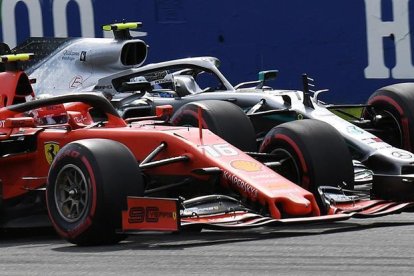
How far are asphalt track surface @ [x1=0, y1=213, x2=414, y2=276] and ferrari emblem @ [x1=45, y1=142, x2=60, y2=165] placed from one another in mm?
568

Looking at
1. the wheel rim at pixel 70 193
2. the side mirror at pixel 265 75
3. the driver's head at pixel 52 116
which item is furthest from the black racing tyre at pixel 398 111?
the wheel rim at pixel 70 193

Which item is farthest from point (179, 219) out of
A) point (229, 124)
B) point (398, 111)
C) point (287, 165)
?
point (398, 111)

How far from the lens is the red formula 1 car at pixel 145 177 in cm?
724

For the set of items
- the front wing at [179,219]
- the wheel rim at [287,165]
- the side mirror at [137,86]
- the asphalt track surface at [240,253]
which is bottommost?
the asphalt track surface at [240,253]

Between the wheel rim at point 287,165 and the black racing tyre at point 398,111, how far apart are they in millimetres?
2276

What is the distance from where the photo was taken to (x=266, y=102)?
11.2m

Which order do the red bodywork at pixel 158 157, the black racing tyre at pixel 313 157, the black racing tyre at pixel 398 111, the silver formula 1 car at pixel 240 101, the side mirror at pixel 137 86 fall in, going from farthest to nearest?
the side mirror at pixel 137 86 → the black racing tyre at pixel 398 111 → the silver formula 1 car at pixel 240 101 → the black racing tyre at pixel 313 157 → the red bodywork at pixel 158 157

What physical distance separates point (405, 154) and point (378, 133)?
1.00 m

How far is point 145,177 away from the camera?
26.6 feet

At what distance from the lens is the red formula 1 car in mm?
7242

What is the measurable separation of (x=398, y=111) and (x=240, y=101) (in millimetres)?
1784

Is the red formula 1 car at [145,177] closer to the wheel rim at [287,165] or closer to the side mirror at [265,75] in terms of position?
the wheel rim at [287,165]

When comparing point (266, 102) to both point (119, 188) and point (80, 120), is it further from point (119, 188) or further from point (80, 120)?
point (119, 188)

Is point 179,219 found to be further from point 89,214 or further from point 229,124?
point 229,124
